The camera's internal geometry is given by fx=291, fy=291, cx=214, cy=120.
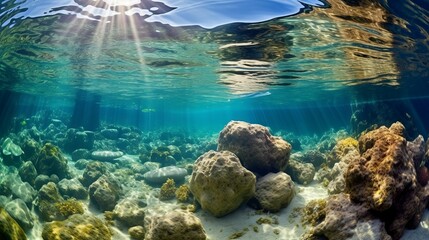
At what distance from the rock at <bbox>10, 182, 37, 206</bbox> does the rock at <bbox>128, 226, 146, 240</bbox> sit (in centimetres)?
475

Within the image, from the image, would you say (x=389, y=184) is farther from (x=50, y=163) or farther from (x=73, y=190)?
(x=50, y=163)

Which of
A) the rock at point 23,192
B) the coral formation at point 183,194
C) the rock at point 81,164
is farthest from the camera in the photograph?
the rock at point 81,164

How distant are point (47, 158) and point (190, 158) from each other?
1155 cm

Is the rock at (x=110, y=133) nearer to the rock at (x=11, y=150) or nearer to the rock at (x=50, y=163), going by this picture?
the rock at (x=11, y=150)

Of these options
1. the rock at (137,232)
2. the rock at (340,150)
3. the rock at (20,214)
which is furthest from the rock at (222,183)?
the rock at (340,150)

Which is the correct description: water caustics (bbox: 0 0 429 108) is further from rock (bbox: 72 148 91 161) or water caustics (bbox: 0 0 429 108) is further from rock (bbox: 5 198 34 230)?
rock (bbox: 5 198 34 230)

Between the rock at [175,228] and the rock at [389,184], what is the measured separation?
4430 mm

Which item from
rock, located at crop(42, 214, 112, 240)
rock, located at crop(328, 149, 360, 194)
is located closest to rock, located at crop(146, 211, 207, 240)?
rock, located at crop(42, 214, 112, 240)

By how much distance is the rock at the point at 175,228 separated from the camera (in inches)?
317

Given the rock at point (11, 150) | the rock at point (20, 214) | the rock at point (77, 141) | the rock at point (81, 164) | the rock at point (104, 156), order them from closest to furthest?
1. the rock at point (20, 214)
2. the rock at point (11, 150)
3. the rock at point (81, 164)
4. the rock at point (104, 156)
5. the rock at point (77, 141)

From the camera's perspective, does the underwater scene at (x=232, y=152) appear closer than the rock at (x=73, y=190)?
Yes

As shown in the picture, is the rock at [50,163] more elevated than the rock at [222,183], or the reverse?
the rock at [222,183]

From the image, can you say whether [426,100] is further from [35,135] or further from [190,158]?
[35,135]

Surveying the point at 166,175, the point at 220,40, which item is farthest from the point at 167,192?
the point at 220,40
